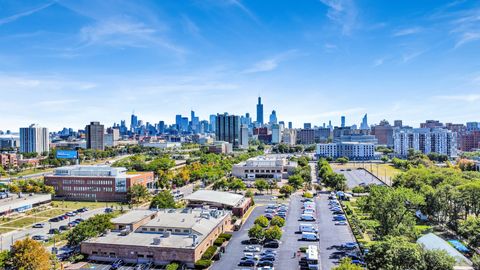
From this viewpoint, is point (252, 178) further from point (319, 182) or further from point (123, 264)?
point (123, 264)

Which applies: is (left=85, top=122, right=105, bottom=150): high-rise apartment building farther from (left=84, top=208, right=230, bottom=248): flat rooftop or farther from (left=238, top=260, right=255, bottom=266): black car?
(left=238, top=260, right=255, bottom=266): black car

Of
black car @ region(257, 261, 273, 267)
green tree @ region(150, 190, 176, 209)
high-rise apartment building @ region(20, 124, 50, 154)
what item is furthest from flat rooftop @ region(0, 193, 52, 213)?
high-rise apartment building @ region(20, 124, 50, 154)

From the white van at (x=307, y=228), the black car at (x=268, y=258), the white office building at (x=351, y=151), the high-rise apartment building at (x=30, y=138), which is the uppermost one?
the high-rise apartment building at (x=30, y=138)

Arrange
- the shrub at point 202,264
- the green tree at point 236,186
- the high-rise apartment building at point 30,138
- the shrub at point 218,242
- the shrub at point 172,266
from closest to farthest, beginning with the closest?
the shrub at point 172,266 → the shrub at point 202,264 → the shrub at point 218,242 → the green tree at point 236,186 → the high-rise apartment building at point 30,138

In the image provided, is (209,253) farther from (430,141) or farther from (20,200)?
(430,141)

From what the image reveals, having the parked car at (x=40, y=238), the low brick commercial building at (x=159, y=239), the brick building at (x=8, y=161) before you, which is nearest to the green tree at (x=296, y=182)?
the low brick commercial building at (x=159, y=239)

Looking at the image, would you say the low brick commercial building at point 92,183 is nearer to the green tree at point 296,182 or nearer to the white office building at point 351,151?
the green tree at point 296,182

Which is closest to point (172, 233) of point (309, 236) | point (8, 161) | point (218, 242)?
point (218, 242)

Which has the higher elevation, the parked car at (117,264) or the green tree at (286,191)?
the green tree at (286,191)
